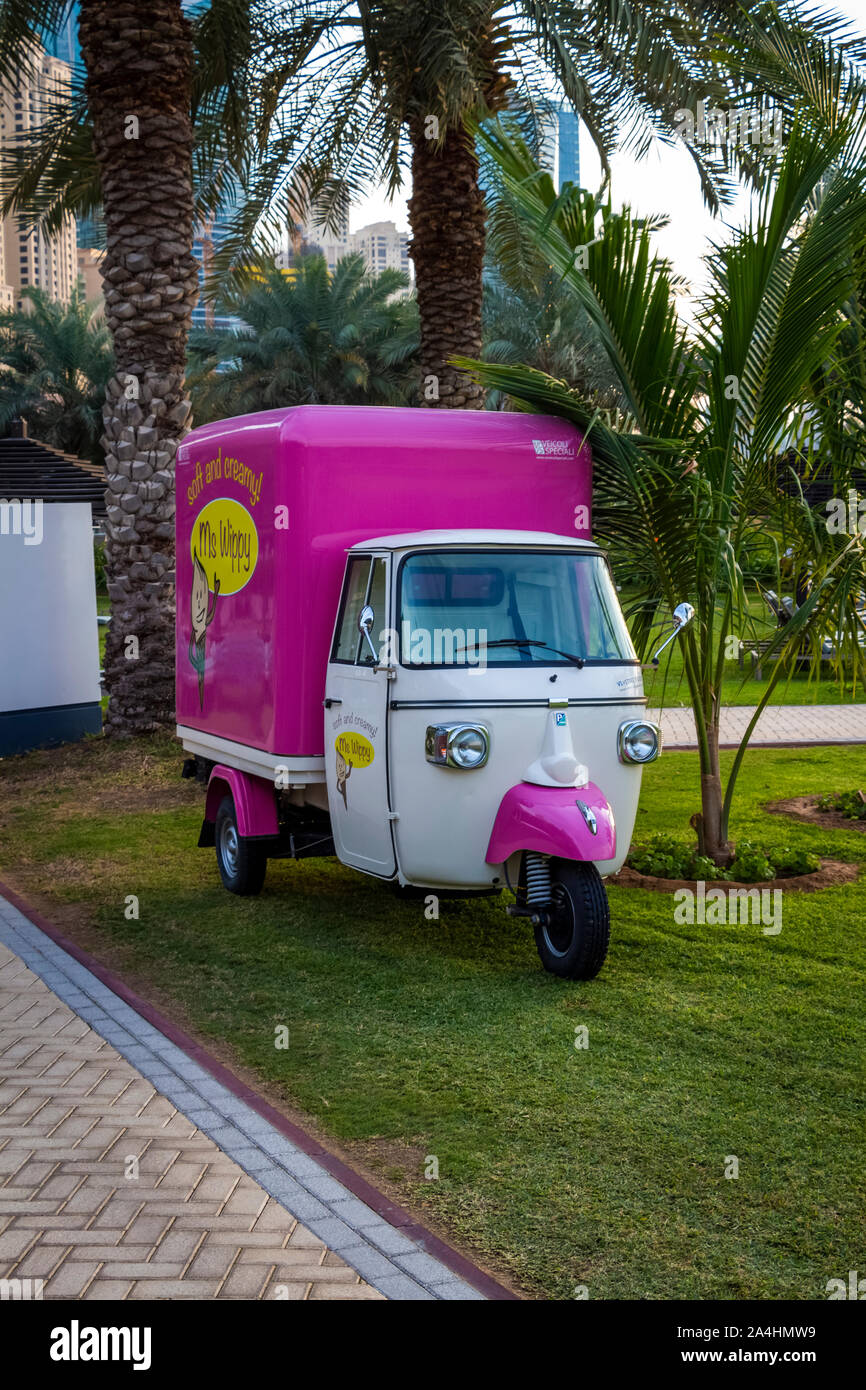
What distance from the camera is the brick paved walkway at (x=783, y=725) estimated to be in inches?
606

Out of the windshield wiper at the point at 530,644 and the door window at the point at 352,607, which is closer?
the windshield wiper at the point at 530,644

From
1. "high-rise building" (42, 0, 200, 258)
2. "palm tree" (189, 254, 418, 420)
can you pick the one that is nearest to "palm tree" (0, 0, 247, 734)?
"high-rise building" (42, 0, 200, 258)

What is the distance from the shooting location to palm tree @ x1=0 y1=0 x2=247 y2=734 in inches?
534

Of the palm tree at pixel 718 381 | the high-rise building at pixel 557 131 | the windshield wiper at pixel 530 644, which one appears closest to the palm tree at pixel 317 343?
the high-rise building at pixel 557 131

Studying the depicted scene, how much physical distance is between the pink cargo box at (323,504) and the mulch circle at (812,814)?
149 inches

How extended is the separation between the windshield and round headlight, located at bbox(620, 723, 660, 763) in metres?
0.41

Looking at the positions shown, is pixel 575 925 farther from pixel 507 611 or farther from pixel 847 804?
pixel 847 804

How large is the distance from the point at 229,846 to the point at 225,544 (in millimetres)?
2050

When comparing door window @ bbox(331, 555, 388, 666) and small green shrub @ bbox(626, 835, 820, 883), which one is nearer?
→ door window @ bbox(331, 555, 388, 666)

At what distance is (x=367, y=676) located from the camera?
7.32 m

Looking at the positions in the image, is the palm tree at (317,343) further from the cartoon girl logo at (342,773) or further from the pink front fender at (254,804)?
the cartoon girl logo at (342,773)

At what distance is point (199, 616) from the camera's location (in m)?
9.34

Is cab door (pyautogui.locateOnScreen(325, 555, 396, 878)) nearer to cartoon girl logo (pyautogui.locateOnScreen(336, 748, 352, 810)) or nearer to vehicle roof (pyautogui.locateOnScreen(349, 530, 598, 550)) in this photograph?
cartoon girl logo (pyautogui.locateOnScreen(336, 748, 352, 810))
